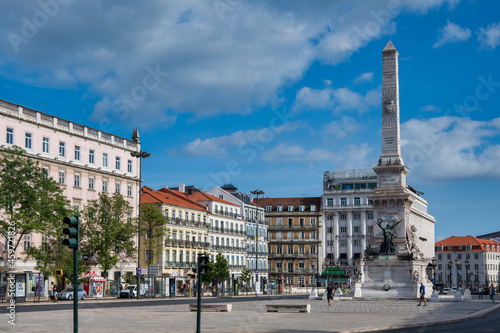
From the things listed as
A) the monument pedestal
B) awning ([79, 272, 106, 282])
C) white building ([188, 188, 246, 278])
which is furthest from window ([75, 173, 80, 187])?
white building ([188, 188, 246, 278])

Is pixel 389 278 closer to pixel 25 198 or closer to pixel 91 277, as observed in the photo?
pixel 91 277

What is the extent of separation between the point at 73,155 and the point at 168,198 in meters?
28.0

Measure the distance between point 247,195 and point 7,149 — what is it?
7252cm

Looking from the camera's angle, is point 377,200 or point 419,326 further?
point 377,200

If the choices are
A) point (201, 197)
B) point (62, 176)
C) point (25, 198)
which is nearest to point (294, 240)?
point (201, 197)

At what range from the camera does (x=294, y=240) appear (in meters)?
132

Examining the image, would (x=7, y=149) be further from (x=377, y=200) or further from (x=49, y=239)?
(x=377, y=200)

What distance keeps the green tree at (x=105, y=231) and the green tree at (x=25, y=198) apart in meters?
8.69

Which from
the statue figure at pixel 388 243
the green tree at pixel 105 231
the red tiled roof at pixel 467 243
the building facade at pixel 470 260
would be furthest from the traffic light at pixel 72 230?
the red tiled roof at pixel 467 243

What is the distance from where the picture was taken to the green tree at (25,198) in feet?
175

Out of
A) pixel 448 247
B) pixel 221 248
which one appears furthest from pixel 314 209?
pixel 448 247

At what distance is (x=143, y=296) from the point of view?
67.1 m

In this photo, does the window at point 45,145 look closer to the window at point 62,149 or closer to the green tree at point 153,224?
the window at point 62,149

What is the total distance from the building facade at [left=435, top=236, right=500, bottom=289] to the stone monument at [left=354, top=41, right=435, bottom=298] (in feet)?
341
